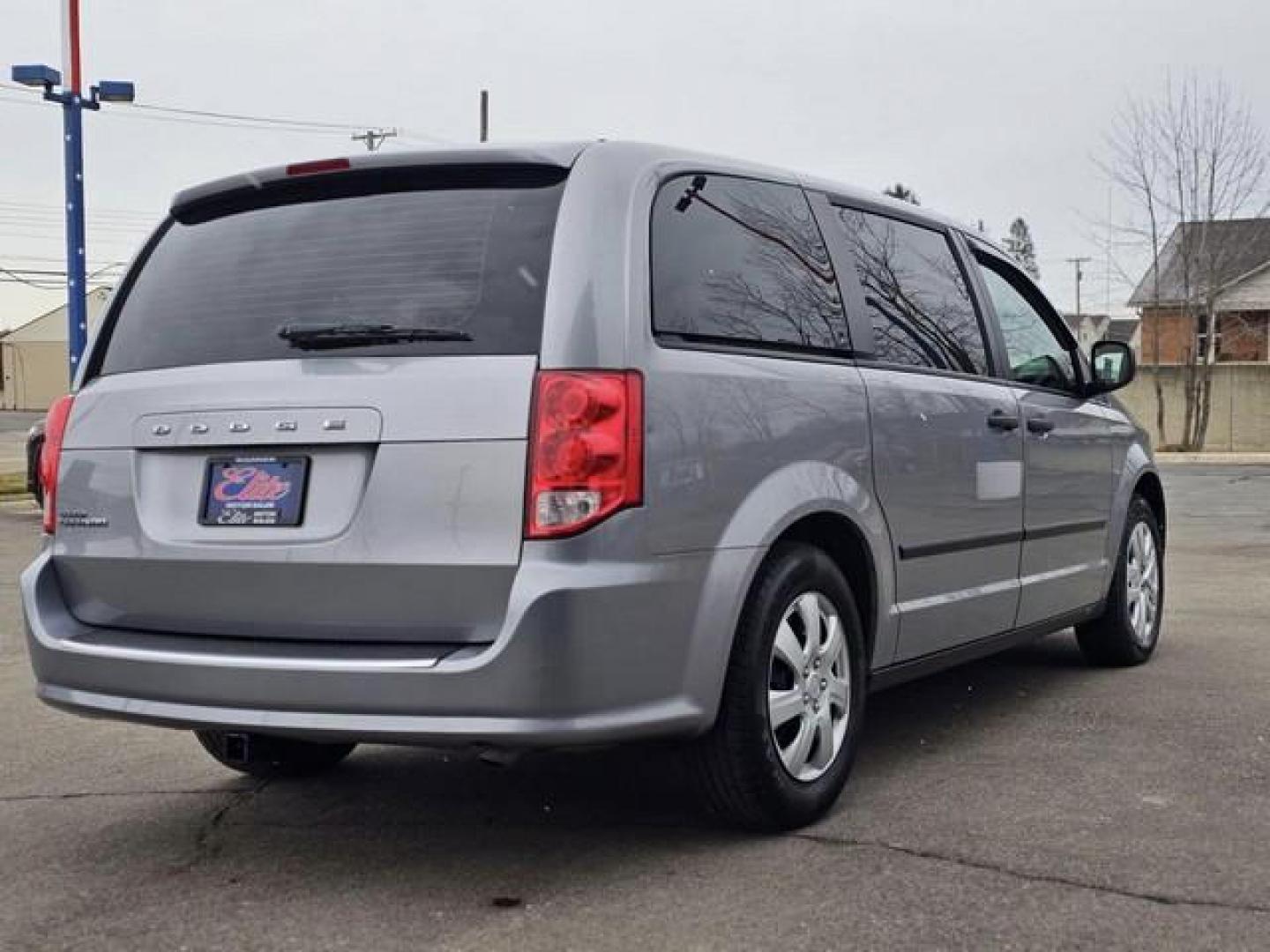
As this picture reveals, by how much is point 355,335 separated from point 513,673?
93 centimetres

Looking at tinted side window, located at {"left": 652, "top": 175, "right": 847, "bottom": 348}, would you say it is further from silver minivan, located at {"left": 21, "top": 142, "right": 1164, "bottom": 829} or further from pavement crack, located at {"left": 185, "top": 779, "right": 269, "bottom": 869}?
pavement crack, located at {"left": 185, "top": 779, "right": 269, "bottom": 869}

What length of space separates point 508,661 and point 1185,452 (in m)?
31.9

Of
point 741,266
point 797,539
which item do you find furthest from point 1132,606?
point 741,266

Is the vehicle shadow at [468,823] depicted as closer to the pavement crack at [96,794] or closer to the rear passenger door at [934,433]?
the pavement crack at [96,794]

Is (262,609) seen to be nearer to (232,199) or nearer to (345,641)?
(345,641)

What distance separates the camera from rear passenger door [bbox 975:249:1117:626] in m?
5.36

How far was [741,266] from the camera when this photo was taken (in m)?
4.00

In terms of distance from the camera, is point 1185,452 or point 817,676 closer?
point 817,676

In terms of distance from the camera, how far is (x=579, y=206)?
3.58m

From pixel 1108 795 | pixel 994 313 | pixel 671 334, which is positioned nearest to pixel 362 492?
pixel 671 334

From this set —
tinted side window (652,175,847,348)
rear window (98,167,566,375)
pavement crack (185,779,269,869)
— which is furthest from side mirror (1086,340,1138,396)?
pavement crack (185,779,269,869)

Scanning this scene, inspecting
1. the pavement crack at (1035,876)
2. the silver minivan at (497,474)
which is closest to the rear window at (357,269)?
the silver minivan at (497,474)

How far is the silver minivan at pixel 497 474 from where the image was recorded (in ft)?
10.9

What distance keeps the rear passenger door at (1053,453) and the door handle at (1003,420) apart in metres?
0.10
